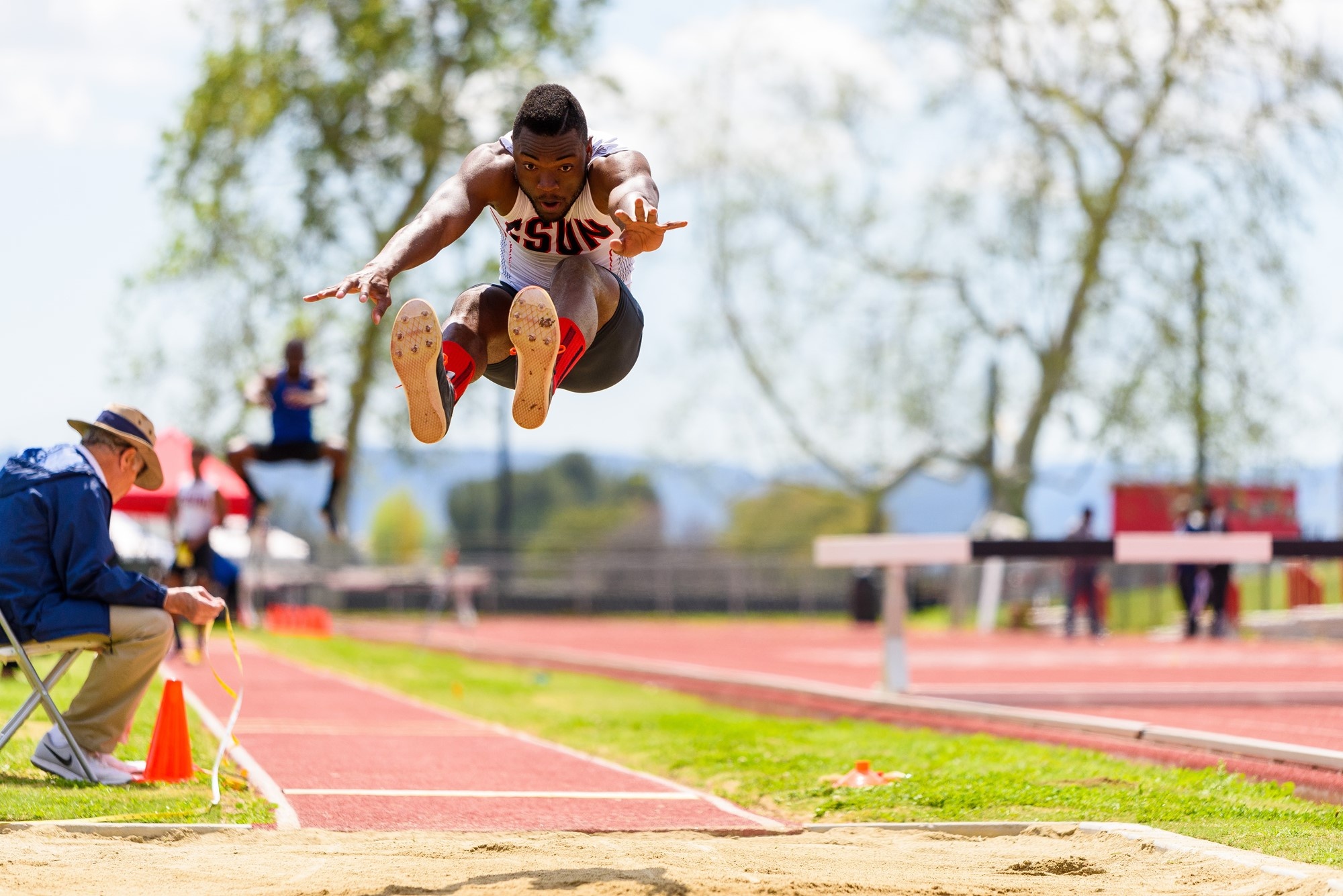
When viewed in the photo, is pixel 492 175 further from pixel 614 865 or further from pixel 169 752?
pixel 169 752

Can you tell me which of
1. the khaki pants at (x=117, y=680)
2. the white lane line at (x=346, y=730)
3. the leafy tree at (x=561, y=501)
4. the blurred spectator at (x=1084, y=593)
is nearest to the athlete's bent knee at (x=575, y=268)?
the khaki pants at (x=117, y=680)

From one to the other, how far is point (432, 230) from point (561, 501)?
327ft

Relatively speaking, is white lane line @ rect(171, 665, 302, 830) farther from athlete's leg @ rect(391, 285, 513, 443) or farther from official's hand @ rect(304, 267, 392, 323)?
official's hand @ rect(304, 267, 392, 323)

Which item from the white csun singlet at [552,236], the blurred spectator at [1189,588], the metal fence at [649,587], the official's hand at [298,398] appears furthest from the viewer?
the metal fence at [649,587]

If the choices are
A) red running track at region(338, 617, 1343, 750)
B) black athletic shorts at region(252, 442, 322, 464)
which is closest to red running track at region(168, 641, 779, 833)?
black athletic shorts at region(252, 442, 322, 464)

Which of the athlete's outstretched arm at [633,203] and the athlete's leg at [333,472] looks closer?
the athlete's outstretched arm at [633,203]

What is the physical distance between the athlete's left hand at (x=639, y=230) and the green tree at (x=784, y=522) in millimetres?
44086

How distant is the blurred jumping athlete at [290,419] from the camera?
1531 centimetres

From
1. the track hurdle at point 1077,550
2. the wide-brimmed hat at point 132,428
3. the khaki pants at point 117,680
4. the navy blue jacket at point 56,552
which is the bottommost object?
the khaki pants at point 117,680

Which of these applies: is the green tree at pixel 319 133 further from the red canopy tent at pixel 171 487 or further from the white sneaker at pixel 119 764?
the white sneaker at pixel 119 764

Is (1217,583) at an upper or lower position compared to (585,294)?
lower

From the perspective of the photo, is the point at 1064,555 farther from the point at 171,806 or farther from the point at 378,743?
the point at 171,806

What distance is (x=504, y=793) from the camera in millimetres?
7316

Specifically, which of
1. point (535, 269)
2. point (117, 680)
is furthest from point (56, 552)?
point (535, 269)
